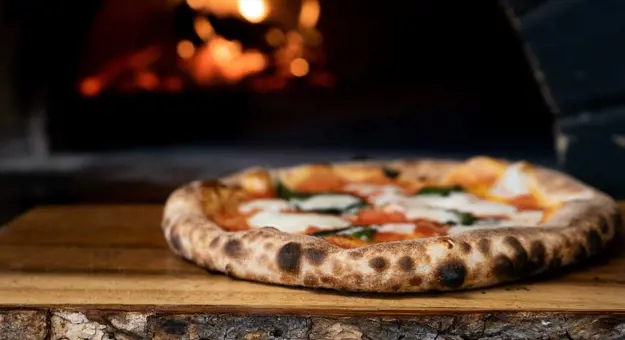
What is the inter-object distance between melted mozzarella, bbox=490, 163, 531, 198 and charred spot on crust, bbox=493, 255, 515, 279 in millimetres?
567

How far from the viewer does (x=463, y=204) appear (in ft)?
5.73

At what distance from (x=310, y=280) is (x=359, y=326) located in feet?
0.47

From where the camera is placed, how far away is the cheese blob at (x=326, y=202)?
1780mm

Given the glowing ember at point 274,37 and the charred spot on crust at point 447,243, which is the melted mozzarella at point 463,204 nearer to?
the charred spot on crust at point 447,243

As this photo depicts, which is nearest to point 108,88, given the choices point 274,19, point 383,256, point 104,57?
point 104,57

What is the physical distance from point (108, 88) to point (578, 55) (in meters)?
1.49

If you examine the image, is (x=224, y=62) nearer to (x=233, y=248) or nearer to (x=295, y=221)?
(x=295, y=221)

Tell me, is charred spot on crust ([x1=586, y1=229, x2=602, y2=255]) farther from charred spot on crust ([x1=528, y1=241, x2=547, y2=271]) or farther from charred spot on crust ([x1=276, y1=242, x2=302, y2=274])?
charred spot on crust ([x1=276, y1=242, x2=302, y2=274])

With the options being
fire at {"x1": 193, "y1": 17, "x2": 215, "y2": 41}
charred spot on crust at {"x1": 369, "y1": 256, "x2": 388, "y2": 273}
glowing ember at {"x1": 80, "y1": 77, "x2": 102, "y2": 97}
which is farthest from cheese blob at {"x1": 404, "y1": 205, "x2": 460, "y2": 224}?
glowing ember at {"x1": 80, "y1": 77, "x2": 102, "y2": 97}

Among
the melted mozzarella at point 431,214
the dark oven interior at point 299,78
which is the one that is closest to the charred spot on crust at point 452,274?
the melted mozzarella at point 431,214

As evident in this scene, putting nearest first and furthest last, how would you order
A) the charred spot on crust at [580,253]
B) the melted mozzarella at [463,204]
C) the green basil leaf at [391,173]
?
the charred spot on crust at [580,253]
the melted mozzarella at [463,204]
the green basil leaf at [391,173]

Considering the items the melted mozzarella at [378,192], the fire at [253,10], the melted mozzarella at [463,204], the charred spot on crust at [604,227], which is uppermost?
the fire at [253,10]

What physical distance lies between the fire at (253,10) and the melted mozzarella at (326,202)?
1024mm

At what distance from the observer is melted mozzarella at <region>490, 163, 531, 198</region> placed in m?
1.88
